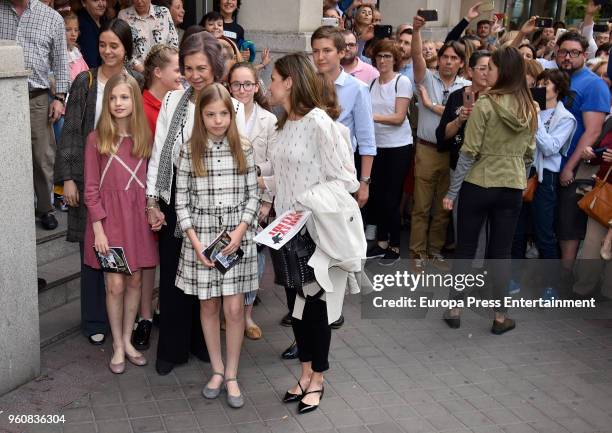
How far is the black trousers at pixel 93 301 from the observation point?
16.8ft

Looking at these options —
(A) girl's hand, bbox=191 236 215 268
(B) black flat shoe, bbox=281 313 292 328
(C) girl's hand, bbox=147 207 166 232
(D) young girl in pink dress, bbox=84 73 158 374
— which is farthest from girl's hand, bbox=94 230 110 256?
(B) black flat shoe, bbox=281 313 292 328

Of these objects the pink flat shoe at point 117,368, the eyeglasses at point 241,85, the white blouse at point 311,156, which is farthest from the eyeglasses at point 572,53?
the pink flat shoe at point 117,368

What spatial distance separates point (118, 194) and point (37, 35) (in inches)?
81.9

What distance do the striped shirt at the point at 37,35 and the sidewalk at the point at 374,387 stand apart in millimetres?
2287

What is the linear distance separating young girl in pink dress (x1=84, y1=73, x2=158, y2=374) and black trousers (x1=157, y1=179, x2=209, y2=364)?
163mm

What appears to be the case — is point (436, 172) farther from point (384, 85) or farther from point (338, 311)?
point (338, 311)

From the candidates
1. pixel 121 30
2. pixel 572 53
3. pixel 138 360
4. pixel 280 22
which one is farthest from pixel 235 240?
pixel 280 22

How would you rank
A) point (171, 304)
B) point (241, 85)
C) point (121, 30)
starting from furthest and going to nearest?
point (241, 85)
point (121, 30)
point (171, 304)

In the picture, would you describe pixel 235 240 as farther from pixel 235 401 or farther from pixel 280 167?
pixel 235 401

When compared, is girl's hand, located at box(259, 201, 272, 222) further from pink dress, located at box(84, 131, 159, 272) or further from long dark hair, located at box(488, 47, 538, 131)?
long dark hair, located at box(488, 47, 538, 131)

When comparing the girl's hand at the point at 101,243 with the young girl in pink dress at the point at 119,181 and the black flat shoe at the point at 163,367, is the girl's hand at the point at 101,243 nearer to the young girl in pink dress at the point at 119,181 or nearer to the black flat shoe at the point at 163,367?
the young girl in pink dress at the point at 119,181

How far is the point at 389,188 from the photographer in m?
7.19

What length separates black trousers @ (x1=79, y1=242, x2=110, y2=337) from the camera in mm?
5113

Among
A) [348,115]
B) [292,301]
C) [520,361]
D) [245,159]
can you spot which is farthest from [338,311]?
[348,115]
